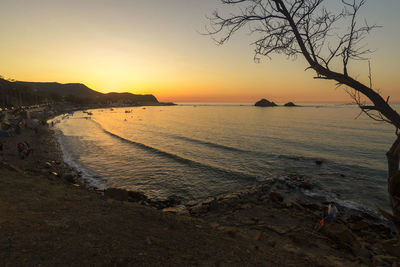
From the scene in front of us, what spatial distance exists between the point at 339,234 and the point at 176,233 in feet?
23.0

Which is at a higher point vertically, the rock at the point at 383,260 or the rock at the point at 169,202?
the rock at the point at 383,260

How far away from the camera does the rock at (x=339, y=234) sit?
757 cm

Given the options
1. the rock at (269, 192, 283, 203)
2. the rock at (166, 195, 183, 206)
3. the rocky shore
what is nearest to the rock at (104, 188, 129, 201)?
the rocky shore

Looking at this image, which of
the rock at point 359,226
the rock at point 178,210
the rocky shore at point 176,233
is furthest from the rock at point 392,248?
the rock at point 178,210

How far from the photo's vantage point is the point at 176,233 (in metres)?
6.24

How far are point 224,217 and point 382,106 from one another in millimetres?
8398

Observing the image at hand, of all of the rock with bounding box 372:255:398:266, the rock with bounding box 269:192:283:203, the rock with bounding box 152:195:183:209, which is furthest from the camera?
the rock with bounding box 269:192:283:203

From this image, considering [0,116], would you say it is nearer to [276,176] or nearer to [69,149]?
[69,149]

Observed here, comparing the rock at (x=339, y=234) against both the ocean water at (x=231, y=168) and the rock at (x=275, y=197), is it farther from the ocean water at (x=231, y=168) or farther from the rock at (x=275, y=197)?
the ocean water at (x=231, y=168)

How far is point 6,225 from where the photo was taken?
16.6 ft

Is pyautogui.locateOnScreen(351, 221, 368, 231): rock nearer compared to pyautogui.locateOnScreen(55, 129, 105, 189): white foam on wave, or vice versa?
pyautogui.locateOnScreen(351, 221, 368, 231): rock

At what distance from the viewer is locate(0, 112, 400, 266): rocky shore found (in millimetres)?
4617

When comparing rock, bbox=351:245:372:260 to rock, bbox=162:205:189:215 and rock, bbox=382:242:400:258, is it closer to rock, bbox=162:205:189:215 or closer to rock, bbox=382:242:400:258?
rock, bbox=382:242:400:258

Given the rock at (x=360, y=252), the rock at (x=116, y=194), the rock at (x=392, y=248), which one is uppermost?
the rock at (x=116, y=194)
